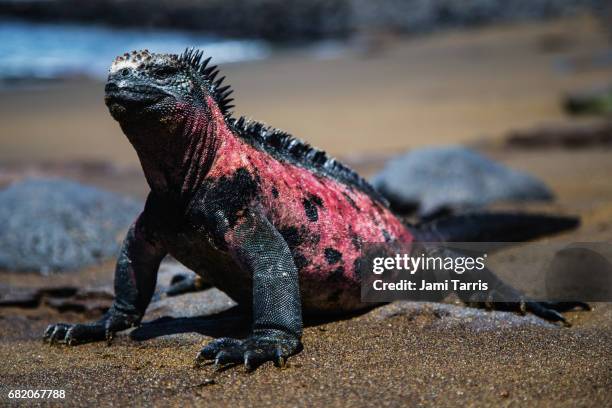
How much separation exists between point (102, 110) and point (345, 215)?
11794 millimetres

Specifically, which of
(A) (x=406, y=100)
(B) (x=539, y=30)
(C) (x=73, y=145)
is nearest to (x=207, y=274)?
(C) (x=73, y=145)

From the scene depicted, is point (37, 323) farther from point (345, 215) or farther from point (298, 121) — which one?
point (298, 121)

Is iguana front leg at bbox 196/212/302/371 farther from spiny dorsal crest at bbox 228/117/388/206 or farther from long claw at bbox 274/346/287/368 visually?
spiny dorsal crest at bbox 228/117/388/206

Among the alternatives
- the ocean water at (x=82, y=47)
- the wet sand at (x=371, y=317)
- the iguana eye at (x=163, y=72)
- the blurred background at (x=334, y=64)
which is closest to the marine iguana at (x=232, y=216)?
the iguana eye at (x=163, y=72)

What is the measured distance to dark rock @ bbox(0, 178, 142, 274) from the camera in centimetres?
638

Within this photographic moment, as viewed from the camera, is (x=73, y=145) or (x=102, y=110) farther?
(x=102, y=110)

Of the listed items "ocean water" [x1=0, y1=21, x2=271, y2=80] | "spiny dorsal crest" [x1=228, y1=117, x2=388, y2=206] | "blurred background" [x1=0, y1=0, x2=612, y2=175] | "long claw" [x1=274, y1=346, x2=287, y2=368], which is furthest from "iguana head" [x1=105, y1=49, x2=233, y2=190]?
"ocean water" [x1=0, y1=21, x2=271, y2=80]

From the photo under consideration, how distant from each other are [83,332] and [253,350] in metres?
1.14

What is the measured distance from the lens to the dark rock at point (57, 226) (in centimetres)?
638

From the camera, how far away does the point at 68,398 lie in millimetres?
3422

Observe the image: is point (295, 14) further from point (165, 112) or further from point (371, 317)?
point (165, 112)

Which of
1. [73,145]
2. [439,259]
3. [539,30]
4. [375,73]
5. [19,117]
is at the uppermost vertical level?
[539,30]

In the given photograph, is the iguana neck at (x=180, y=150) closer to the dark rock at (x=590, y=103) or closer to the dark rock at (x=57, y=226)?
the dark rock at (x=57, y=226)

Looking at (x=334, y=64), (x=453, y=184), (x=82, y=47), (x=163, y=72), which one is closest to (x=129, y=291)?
(x=163, y=72)
